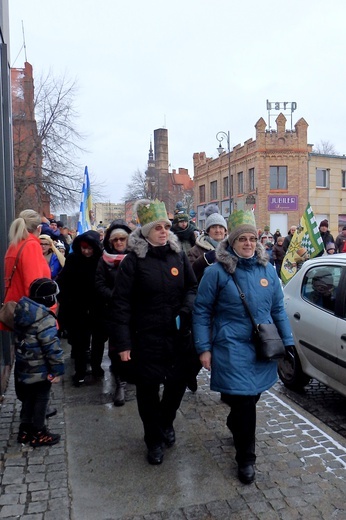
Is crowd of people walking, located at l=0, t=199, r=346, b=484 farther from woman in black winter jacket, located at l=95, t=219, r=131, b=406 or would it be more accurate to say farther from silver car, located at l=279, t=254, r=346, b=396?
silver car, located at l=279, t=254, r=346, b=396

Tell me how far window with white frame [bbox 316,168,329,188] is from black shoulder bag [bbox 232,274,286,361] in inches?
1302

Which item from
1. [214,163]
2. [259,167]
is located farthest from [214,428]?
[214,163]

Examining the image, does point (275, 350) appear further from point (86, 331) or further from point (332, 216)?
point (332, 216)

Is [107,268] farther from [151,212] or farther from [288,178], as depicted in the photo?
[288,178]

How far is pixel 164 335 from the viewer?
3576 millimetres

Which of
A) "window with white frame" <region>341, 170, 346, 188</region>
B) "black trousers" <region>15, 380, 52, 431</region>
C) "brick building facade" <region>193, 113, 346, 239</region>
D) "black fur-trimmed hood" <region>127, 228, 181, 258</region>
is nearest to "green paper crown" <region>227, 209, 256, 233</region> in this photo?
"black fur-trimmed hood" <region>127, 228, 181, 258</region>

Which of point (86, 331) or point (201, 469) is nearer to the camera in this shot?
point (201, 469)

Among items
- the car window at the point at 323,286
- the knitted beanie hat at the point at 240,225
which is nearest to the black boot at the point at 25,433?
the knitted beanie hat at the point at 240,225

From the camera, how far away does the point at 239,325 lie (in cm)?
338

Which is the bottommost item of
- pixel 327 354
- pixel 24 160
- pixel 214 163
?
pixel 327 354

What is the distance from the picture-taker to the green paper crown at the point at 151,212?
3.73m

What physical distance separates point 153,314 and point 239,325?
66cm

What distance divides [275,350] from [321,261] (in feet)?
7.61

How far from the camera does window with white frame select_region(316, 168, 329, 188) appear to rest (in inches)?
1356
